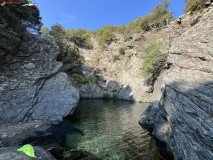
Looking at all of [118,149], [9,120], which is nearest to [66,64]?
[9,120]

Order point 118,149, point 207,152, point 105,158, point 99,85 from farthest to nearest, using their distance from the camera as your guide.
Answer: point 99,85
point 118,149
point 105,158
point 207,152

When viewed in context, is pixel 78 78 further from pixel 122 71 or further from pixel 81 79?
pixel 122 71

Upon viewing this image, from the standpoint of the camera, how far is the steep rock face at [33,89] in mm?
8953

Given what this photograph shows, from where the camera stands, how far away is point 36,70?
12.1 m

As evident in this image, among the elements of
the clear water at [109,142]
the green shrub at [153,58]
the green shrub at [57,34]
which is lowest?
the clear water at [109,142]

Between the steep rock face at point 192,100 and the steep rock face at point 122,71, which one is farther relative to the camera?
the steep rock face at point 122,71

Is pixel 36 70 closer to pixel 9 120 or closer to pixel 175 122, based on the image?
pixel 9 120

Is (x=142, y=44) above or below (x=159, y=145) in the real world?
above

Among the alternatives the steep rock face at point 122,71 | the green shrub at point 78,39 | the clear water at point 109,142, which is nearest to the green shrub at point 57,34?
the steep rock face at point 122,71

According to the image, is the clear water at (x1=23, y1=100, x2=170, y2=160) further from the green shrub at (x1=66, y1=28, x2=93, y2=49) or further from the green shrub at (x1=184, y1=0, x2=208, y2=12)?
the green shrub at (x1=66, y1=28, x2=93, y2=49)

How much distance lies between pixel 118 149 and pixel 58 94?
366 inches

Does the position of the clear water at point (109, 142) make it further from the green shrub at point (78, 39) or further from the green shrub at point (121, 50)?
the green shrub at point (78, 39)

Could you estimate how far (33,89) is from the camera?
10.7 metres

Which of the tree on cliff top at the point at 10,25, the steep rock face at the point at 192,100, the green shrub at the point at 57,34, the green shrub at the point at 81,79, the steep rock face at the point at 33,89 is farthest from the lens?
the green shrub at the point at 81,79
